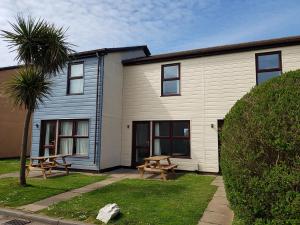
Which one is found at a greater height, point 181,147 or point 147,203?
point 181,147

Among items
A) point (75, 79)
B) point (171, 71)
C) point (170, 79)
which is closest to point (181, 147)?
point (170, 79)

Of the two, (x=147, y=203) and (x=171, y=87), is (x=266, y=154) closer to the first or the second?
(x=147, y=203)

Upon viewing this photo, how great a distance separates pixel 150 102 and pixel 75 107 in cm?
361

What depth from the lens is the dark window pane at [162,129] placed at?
13.9 m

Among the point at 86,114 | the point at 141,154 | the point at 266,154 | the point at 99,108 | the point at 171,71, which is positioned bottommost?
the point at 141,154

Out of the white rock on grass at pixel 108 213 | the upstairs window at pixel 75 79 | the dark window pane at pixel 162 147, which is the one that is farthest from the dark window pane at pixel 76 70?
the white rock on grass at pixel 108 213

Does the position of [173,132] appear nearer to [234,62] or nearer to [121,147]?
[121,147]

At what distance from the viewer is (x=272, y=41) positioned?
38.9 ft

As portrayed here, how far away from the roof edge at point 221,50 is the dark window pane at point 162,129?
3.13 meters

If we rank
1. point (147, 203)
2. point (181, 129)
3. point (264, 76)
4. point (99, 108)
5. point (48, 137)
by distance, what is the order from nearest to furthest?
point (147, 203), point (264, 76), point (99, 108), point (181, 129), point (48, 137)

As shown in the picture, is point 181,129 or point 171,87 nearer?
point 181,129

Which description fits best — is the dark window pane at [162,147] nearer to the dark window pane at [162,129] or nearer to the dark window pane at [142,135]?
the dark window pane at [162,129]

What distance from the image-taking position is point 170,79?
14.0m

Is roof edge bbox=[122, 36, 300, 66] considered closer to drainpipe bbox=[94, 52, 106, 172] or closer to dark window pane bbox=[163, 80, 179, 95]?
dark window pane bbox=[163, 80, 179, 95]
